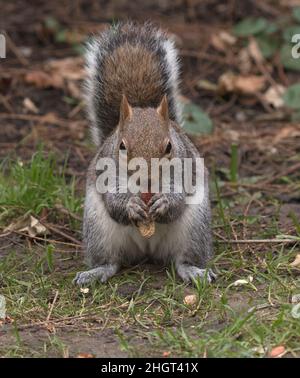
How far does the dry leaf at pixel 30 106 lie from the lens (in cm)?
475

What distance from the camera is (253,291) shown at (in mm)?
2928

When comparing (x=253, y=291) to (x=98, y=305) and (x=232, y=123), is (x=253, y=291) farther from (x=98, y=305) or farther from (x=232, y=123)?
(x=232, y=123)

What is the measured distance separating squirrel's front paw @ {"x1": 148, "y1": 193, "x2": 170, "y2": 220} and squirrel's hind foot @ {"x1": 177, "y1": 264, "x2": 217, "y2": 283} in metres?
0.25

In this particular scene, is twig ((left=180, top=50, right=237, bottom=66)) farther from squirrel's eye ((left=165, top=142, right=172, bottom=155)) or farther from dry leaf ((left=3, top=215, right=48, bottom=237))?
squirrel's eye ((left=165, top=142, right=172, bottom=155))

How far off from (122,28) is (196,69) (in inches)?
71.5

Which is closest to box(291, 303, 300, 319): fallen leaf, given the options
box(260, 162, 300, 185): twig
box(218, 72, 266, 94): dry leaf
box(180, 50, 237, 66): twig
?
box(260, 162, 300, 185): twig

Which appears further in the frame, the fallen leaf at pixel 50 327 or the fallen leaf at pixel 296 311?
the fallen leaf at pixel 50 327

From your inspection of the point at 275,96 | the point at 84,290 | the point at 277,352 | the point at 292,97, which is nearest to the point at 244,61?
the point at 275,96

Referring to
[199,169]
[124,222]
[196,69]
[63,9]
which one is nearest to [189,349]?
[124,222]

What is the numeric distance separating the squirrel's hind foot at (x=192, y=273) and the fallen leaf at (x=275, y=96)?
193 cm

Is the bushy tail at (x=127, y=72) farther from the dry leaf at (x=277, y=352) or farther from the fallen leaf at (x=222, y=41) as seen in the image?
the fallen leaf at (x=222, y=41)

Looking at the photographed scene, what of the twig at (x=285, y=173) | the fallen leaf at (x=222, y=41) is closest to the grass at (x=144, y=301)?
the twig at (x=285, y=173)

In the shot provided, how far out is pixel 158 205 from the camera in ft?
9.58

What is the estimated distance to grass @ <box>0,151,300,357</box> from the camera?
2.56 meters
